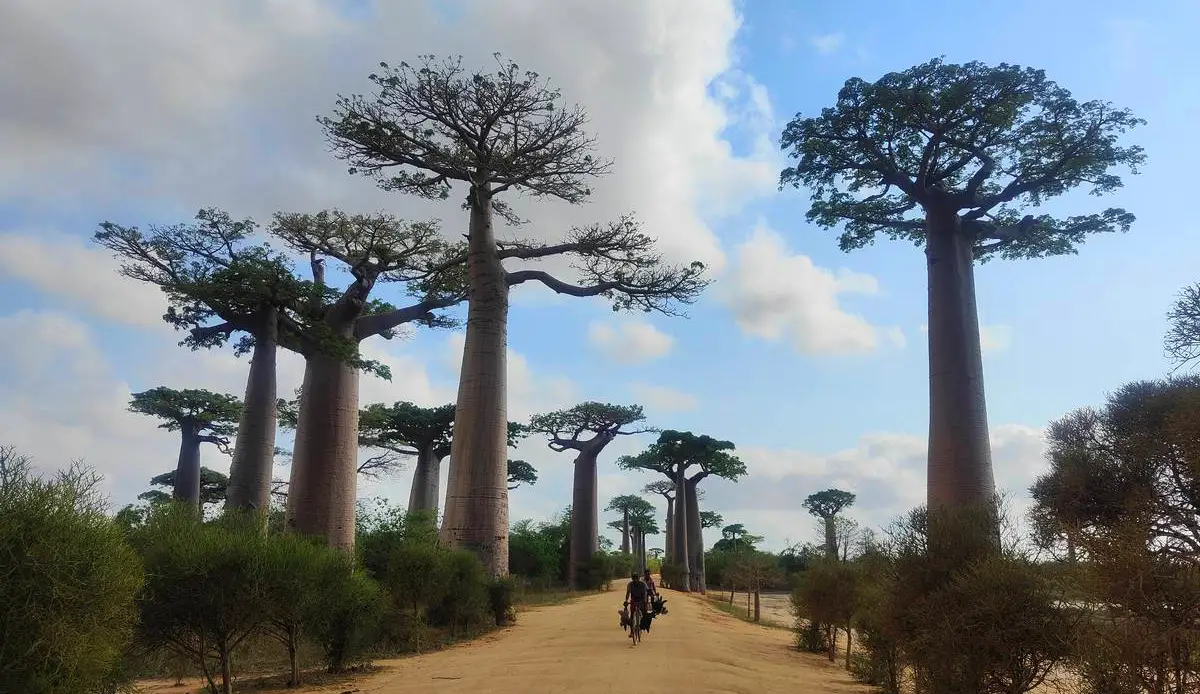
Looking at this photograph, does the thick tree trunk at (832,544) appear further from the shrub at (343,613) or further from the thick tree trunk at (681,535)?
the thick tree trunk at (681,535)

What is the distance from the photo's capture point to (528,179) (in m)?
15.8

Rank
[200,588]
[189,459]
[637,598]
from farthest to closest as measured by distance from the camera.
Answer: [189,459]
[637,598]
[200,588]

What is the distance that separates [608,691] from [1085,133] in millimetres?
10196

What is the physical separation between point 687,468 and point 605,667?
28.0 metres

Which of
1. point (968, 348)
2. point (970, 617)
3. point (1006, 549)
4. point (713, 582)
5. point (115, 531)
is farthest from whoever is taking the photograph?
point (713, 582)

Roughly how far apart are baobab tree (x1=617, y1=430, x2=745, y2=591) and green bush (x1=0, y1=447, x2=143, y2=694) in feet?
100

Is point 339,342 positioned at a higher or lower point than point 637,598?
higher

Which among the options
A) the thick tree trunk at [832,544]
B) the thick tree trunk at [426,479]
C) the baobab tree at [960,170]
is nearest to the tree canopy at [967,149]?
the baobab tree at [960,170]

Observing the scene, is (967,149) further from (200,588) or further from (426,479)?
(426,479)

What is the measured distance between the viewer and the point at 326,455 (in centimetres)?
1262

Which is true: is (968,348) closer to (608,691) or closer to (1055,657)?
(1055,657)

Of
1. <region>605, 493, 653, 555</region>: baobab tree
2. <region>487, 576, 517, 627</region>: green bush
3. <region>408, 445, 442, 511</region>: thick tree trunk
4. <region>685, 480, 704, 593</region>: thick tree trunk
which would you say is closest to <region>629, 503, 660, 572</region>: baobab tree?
<region>605, 493, 653, 555</region>: baobab tree

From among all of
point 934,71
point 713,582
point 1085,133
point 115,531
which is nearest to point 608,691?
point 115,531

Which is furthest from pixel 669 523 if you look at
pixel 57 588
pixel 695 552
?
pixel 57 588
